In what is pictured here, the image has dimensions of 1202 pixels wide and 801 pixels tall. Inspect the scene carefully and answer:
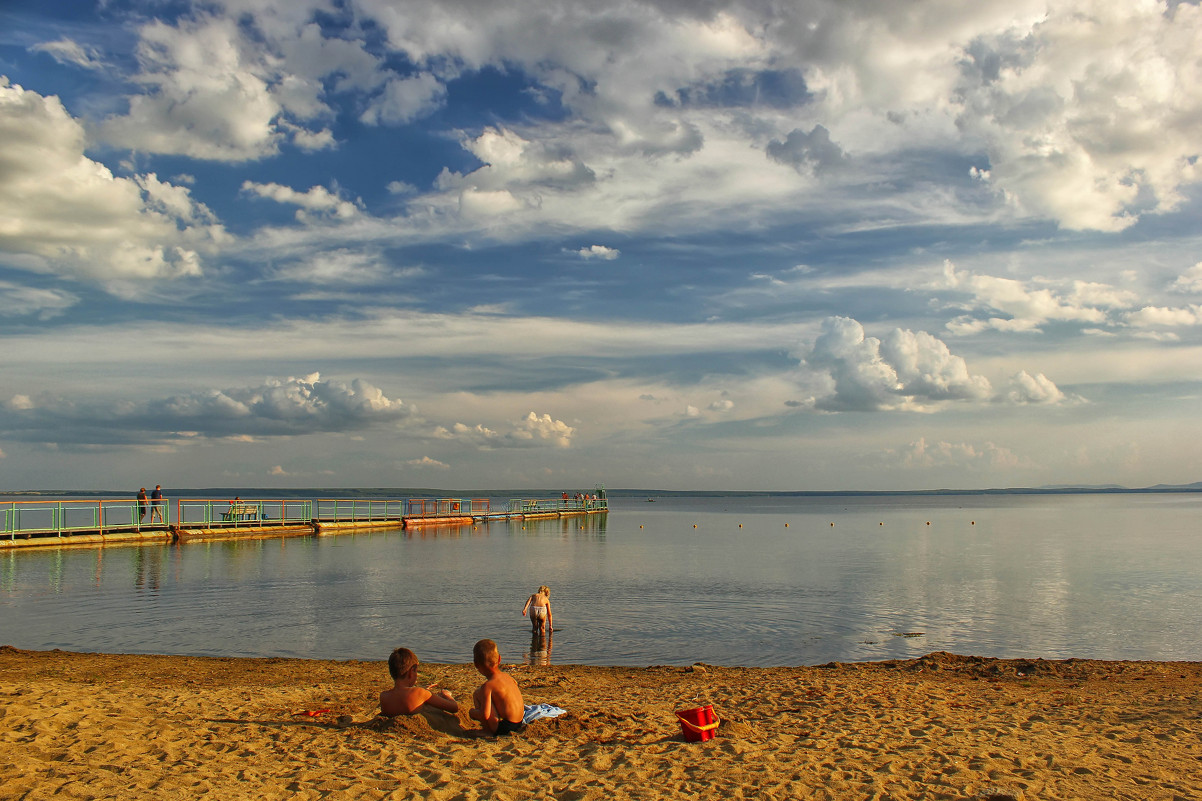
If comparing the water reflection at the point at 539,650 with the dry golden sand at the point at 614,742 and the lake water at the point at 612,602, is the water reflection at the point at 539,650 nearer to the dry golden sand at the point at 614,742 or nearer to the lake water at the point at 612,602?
the lake water at the point at 612,602

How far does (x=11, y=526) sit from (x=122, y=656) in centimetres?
2541

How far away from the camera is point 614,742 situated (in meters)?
7.57

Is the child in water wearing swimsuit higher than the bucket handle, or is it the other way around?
the bucket handle

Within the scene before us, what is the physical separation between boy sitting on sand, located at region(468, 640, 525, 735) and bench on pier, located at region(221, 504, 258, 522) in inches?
1633

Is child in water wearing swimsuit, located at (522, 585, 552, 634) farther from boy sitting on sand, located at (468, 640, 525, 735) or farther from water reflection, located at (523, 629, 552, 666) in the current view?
boy sitting on sand, located at (468, 640, 525, 735)

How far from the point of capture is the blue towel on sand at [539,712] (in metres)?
8.03

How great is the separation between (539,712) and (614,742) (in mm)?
982

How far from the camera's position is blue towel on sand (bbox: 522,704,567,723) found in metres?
8.03

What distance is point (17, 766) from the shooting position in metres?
6.41

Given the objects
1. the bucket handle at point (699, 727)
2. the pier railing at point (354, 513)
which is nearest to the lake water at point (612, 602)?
the bucket handle at point (699, 727)

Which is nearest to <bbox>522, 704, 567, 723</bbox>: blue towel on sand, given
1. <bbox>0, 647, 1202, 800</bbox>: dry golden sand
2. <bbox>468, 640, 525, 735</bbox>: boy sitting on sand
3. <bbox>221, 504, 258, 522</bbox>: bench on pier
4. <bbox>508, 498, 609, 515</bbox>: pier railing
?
<bbox>0, 647, 1202, 800</bbox>: dry golden sand

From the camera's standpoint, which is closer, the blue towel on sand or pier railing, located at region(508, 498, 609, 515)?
the blue towel on sand

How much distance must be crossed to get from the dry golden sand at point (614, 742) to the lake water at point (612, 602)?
12.4ft

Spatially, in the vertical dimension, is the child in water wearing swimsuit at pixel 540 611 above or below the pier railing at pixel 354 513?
above
